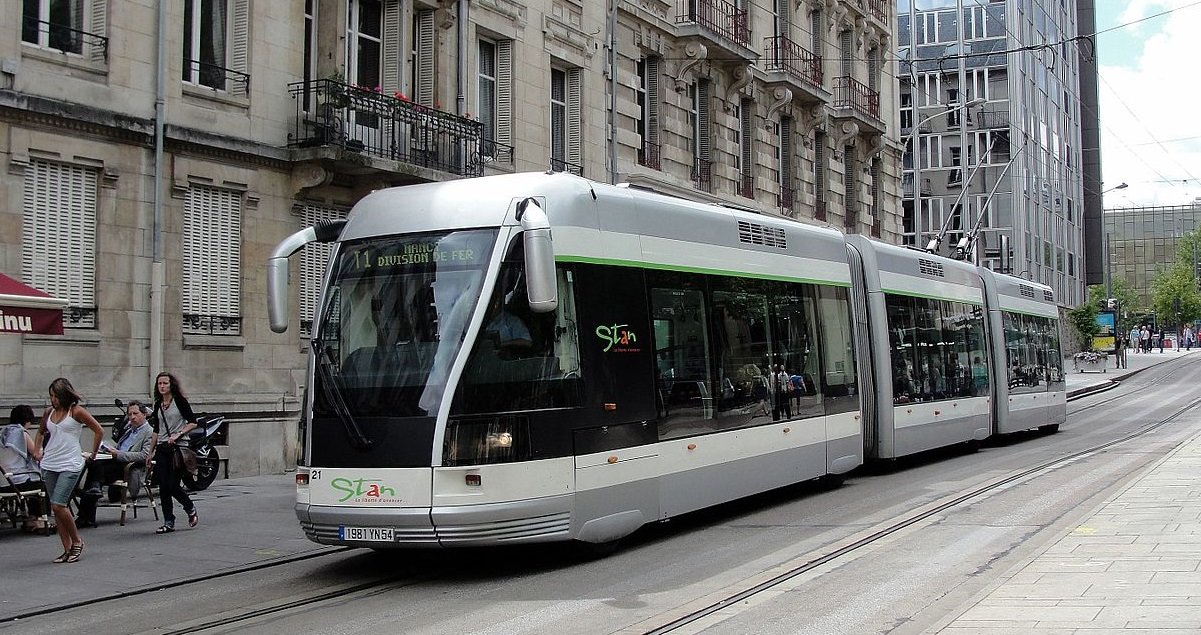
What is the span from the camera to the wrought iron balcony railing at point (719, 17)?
3080 cm

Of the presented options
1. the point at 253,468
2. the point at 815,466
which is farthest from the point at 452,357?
the point at 253,468

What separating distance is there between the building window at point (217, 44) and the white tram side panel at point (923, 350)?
32.1 feet

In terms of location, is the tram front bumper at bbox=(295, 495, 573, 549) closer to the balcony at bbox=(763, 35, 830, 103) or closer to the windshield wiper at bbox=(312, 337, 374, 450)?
the windshield wiper at bbox=(312, 337, 374, 450)

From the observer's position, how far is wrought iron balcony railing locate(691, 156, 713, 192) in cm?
3120

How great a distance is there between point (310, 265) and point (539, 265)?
11951 mm

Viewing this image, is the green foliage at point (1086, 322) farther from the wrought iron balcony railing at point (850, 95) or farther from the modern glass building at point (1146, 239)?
the modern glass building at point (1146, 239)

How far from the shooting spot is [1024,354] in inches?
992

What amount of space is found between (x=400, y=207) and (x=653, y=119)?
19641 millimetres

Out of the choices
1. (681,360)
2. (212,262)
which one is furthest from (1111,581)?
(212,262)

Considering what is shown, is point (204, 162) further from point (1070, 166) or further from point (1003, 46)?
point (1070, 166)

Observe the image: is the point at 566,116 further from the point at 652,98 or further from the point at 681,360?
the point at 681,360

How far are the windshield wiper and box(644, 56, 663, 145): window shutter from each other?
20.0m

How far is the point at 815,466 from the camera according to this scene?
15.2 meters

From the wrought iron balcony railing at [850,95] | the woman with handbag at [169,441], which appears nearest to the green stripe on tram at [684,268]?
the woman with handbag at [169,441]
